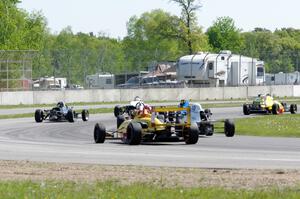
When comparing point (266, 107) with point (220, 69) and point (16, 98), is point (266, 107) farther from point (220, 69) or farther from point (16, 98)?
point (220, 69)

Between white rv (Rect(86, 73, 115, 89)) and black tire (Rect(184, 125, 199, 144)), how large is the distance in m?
45.9

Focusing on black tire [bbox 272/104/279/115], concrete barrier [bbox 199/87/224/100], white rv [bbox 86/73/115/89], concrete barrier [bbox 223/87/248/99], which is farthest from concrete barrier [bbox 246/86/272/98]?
black tire [bbox 272/104/279/115]

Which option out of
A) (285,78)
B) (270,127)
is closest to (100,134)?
(270,127)

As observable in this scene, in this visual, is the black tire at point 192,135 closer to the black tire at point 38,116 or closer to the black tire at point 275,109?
the black tire at point 38,116

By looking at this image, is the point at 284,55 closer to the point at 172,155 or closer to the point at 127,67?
the point at 127,67

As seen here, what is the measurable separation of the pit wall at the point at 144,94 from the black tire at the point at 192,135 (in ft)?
119

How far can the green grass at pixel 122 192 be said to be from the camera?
44.8 ft

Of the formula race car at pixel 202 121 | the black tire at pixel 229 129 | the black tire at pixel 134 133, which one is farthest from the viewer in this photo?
the black tire at pixel 229 129

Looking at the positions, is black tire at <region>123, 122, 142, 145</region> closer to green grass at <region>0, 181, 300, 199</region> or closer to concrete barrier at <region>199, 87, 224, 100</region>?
green grass at <region>0, 181, 300, 199</region>

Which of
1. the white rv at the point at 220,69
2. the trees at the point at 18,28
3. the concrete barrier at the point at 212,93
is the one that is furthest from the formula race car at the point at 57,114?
the trees at the point at 18,28

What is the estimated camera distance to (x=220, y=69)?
7519cm

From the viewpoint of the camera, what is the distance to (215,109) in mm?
57062

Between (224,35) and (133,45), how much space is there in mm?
20765

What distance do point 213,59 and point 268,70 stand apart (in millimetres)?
17415
